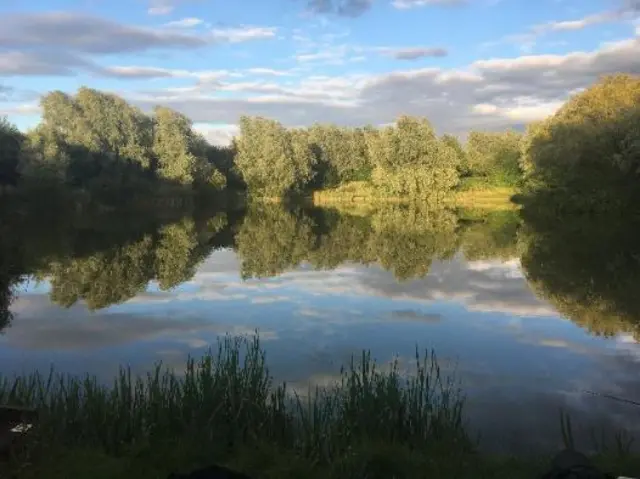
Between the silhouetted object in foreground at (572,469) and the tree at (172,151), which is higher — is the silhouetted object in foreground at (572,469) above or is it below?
below

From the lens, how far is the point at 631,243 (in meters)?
27.1

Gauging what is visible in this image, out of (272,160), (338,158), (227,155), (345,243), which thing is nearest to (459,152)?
(338,158)

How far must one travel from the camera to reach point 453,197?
6800cm

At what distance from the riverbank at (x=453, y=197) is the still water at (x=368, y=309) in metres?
32.4

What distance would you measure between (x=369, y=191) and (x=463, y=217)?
24.8 m

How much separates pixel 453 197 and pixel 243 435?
2503 inches

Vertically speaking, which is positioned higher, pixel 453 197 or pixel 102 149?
pixel 102 149

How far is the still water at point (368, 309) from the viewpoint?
9922 mm

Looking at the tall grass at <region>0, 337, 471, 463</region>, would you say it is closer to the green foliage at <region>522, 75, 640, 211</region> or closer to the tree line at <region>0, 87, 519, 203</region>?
the green foliage at <region>522, 75, 640, 211</region>

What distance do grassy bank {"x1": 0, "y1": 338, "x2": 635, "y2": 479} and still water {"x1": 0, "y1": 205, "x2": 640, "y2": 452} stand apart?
1.34 meters

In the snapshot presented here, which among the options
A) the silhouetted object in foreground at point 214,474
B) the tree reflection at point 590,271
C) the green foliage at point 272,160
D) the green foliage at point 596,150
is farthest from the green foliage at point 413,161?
the silhouetted object in foreground at point 214,474

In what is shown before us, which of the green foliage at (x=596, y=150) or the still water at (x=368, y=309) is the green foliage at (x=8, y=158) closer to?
the still water at (x=368, y=309)

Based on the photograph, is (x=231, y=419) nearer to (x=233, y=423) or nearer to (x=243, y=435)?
(x=233, y=423)

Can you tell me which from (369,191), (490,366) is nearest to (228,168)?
(369,191)
